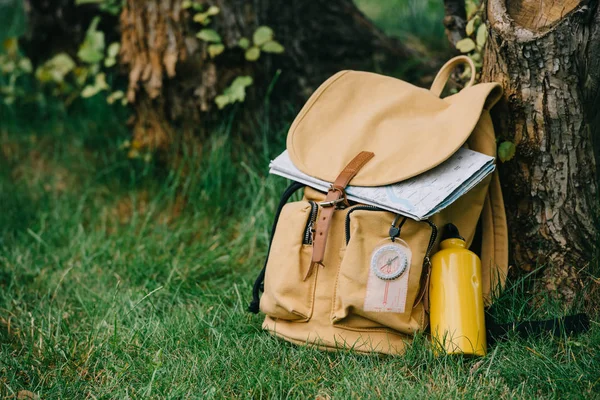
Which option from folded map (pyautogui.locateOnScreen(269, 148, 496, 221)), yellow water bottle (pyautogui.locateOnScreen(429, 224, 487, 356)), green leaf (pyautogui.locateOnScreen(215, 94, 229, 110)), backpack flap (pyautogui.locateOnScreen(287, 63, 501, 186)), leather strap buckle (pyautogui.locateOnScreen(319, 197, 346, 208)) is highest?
backpack flap (pyautogui.locateOnScreen(287, 63, 501, 186))

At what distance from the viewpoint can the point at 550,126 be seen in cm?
196

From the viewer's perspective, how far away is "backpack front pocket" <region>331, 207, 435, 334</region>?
1.84 meters

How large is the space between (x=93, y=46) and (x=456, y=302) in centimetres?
224

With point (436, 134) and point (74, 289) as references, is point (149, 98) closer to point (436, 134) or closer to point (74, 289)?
point (74, 289)

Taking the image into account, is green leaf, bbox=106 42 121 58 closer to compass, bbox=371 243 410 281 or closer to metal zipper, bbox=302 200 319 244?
metal zipper, bbox=302 200 319 244

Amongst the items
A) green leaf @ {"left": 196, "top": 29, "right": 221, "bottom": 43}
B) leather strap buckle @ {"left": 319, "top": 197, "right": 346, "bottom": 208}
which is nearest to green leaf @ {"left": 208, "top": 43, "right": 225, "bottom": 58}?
green leaf @ {"left": 196, "top": 29, "right": 221, "bottom": 43}

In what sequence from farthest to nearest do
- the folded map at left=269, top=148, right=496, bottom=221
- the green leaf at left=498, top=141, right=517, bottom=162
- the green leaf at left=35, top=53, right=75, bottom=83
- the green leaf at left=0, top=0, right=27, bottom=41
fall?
the green leaf at left=0, top=0, right=27, bottom=41 → the green leaf at left=35, top=53, right=75, bottom=83 → the green leaf at left=498, top=141, right=517, bottom=162 → the folded map at left=269, top=148, right=496, bottom=221

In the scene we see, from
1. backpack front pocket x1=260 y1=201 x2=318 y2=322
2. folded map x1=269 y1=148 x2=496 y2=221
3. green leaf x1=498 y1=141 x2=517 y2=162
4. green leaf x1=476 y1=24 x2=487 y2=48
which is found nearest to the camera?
folded map x1=269 y1=148 x2=496 y2=221

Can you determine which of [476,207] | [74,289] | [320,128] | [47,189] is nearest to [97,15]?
[47,189]

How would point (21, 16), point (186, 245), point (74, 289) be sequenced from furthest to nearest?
point (21, 16)
point (186, 245)
point (74, 289)

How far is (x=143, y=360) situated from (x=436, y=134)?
3.62 feet

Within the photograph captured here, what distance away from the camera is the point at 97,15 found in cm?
339

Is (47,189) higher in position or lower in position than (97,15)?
lower

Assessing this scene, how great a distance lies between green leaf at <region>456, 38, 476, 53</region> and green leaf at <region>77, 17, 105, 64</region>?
178 centimetres
